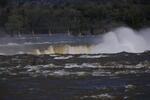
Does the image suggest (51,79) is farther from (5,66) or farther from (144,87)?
(5,66)

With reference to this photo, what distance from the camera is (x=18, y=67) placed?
111 feet

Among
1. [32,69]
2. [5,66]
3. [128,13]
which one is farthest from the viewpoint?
[128,13]

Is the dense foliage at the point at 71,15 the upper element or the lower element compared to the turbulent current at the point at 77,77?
upper

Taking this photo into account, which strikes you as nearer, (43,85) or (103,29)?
(43,85)

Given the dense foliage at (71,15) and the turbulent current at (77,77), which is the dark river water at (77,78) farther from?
the dense foliage at (71,15)

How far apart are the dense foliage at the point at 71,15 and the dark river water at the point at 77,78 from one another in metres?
77.6

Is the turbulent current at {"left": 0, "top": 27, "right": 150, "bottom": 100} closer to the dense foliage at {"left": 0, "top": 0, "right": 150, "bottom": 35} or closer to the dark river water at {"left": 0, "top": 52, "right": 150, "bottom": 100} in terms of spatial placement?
the dark river water at {"left": 0, "top": 52, "right": 150, "bottom": 100}

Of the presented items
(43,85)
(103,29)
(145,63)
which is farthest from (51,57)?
(103,29)

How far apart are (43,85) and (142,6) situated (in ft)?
354

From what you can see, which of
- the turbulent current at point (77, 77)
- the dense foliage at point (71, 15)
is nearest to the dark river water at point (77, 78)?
the turbulent current at point (77, 77)

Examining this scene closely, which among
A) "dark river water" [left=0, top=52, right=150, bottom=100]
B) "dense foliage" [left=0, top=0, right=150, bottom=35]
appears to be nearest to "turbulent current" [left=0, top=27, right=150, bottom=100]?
"dark river water" [left=0, top=52, right=150, bottom=100]

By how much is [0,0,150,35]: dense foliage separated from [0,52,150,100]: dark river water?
7759 cm

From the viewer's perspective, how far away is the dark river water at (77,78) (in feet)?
69.6

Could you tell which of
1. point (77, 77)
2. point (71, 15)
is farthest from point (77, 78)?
point (71, 15)
